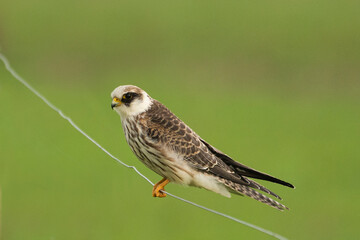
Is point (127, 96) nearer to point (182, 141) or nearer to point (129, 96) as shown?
point (129, 96)

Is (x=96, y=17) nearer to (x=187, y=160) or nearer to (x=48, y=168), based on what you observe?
(x=48, y=168)

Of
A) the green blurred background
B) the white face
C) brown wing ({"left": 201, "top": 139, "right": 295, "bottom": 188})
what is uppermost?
the green blurred background

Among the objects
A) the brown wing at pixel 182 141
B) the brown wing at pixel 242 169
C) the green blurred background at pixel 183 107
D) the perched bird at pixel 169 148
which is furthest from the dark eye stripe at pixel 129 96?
the green blurred background at pixel 183 107

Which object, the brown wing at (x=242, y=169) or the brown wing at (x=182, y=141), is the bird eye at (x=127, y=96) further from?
the brown wing at (x=242, y=169)

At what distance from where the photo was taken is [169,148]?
5.39 metres

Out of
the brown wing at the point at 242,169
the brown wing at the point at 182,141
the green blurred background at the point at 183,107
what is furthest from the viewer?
the green blurred background at the point at 183,107

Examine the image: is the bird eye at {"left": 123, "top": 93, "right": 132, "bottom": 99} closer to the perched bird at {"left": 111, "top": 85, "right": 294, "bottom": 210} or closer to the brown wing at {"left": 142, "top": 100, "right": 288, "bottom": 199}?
the perched bird at {"left": 111, "top": 85, "right": 294, "bottom": 210}

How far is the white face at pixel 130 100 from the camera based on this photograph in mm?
5426

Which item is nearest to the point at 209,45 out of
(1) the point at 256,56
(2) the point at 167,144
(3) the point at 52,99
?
(1) the point at 256,56

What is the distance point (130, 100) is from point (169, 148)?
1.45 feet

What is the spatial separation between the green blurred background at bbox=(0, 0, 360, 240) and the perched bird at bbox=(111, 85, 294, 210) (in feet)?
16.4

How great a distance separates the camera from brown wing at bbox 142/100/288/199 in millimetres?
5312

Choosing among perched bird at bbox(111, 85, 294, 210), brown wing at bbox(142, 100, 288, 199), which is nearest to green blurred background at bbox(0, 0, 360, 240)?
perched bird at bbox(111, 85, 294, 210)

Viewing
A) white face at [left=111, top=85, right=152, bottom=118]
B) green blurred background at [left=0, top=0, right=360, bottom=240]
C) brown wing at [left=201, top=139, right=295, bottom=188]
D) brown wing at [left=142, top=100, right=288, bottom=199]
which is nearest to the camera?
brown wing at [left=201, top=139, right=295, bottom=188]
